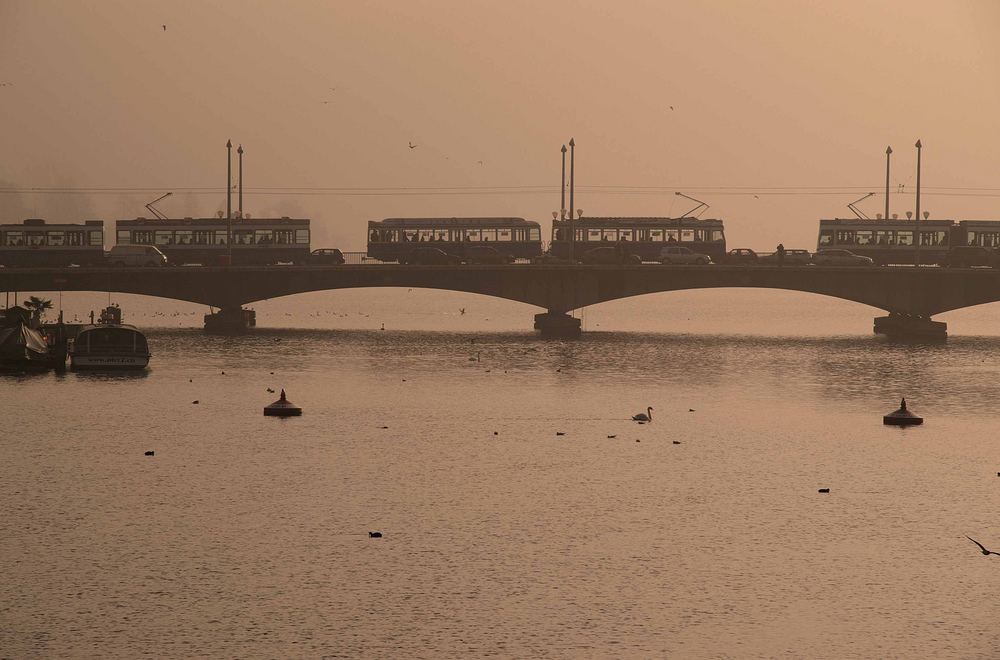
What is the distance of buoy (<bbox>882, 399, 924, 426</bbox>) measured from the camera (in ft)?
198

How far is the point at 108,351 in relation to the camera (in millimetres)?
82750

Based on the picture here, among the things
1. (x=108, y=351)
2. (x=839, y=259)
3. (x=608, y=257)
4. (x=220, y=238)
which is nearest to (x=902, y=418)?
(x=108, y=351)

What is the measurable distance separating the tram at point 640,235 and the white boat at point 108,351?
43225 millimetres

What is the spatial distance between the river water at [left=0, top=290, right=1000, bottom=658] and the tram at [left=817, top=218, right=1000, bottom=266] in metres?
42.4

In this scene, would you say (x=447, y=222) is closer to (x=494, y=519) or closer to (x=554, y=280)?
(x=554, y=280)

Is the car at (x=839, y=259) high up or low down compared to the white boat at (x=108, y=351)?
up

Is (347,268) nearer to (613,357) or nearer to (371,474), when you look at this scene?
(613,357)

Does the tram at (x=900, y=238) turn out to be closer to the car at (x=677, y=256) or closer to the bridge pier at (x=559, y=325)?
the car at (x=677, y=256)

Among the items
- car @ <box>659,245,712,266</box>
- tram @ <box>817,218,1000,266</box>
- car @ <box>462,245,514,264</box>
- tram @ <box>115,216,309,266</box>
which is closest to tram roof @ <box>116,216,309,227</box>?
tram @ <box>115,216,309,266</box>

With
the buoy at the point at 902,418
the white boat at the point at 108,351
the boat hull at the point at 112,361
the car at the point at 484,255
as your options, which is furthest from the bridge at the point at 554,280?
the buoy at the point at 902,418

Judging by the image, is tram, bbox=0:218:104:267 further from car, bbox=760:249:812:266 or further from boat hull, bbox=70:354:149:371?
car, bbox=760:249:812:266

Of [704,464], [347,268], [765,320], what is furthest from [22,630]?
[765,320]

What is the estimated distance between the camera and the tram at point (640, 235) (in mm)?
116625

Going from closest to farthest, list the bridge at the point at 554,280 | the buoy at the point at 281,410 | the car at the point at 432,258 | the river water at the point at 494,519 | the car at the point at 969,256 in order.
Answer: the river water at the point at 494,519 < the buoy at the point at 281,410 < the bridge at the point at 554,280 < the car at the point at 432,258 < the car at the point at 969,256
